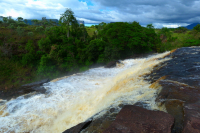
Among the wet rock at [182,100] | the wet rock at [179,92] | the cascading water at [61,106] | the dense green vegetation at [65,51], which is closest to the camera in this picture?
the wet rock at [182,100]

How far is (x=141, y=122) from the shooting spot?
3549mm

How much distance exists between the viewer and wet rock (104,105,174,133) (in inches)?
130

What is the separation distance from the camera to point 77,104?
6906 millimetres

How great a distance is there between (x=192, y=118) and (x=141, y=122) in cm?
154

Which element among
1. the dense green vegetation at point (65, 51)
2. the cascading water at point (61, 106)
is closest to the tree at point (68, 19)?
the dense green vegetation at point (65, 51)

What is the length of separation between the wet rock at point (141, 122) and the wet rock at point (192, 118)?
38 cm

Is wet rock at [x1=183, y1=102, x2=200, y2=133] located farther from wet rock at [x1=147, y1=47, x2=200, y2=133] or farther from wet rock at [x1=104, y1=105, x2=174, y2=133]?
wet rock at [x1=104, y1=105, x2=174, y2=133]

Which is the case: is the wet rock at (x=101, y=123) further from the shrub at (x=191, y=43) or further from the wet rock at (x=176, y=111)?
the shrub at (x=191, y=43)

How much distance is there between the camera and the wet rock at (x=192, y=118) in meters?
3.23

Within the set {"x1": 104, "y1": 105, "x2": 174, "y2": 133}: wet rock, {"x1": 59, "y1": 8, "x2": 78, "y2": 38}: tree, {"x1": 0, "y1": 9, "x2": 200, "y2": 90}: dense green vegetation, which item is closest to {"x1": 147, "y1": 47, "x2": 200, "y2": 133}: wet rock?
{"x1": 104, "y1": 105, "x2": 174, "y2": 133}: wet rock

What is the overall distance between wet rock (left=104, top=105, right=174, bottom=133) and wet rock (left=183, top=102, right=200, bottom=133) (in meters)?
0.38

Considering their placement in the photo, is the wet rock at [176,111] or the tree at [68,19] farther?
the tree at [68,19]

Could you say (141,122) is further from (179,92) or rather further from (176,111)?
(179,92)

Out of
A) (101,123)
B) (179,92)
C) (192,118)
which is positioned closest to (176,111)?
(192,118)
